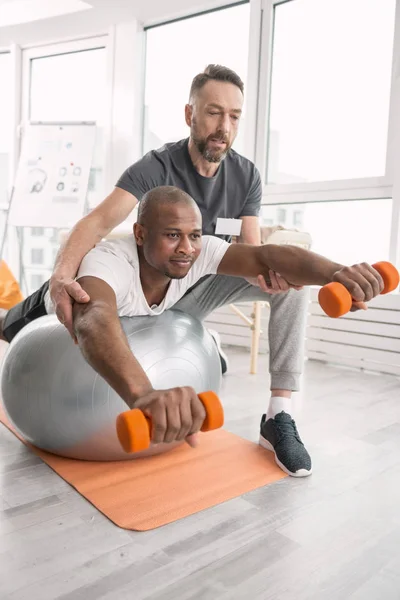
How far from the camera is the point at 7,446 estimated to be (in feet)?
5.56

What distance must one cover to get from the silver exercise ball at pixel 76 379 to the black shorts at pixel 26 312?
198 mm

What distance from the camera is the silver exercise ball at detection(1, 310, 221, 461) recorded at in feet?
4.67

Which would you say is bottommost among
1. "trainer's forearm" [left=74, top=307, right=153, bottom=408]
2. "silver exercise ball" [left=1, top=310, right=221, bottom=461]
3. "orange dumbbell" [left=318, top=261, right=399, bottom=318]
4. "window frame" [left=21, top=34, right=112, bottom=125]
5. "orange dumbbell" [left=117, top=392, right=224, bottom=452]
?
"silver exercise ball" [left=1, top=310, right=221, bottom=461]

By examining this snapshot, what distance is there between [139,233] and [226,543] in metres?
0.79

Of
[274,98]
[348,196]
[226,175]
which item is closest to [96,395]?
[226,175]

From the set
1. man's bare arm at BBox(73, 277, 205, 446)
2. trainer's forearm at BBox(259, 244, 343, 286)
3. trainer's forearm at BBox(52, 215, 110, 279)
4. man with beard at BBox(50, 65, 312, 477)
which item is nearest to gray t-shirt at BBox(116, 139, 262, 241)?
man with beard at BBox(50, 65, 312, 477)

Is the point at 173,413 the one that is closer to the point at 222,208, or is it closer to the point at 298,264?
the point at 298,264

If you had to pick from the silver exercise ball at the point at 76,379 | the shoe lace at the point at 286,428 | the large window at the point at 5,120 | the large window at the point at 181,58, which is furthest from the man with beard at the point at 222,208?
the large window at the point at 5,120

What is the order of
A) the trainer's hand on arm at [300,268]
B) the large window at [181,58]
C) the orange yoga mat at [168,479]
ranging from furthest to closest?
1. the large window at [181,58]
2. the orange yoga mat at [168,479]
3. the trainer's hand on arm at [300,268]

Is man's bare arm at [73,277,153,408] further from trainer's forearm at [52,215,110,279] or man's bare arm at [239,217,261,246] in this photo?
man's bare arm at [239,217,261,246]

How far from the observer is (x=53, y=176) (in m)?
4.28

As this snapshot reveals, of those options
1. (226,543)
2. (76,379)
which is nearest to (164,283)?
(76,379)

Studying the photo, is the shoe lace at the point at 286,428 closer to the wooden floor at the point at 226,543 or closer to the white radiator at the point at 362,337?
the wooden floor at the point at 226,543

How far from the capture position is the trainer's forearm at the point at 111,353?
33.9 inches
